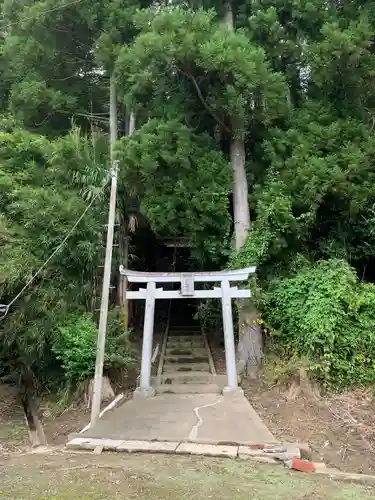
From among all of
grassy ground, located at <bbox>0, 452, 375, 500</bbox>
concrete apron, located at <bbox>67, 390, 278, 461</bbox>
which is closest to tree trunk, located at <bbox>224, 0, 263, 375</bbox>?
concrete apron, located at <bbox>67, 390, 278, 461</bbox>

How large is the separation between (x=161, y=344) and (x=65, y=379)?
337 centimetres

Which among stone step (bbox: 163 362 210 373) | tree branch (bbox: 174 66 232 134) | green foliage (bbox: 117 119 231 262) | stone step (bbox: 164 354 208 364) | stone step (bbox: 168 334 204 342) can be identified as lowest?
stone step (bbox: 163 362 210 373)

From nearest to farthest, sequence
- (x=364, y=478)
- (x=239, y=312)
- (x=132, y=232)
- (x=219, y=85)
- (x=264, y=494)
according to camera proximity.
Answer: (x=264, y=494) < (x=364, y=478) < (x=219, y=85) < (x=239, y=312) < (x=132, y=232)

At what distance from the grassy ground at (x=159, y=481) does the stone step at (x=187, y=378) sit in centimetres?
416

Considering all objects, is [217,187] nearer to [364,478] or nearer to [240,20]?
[240,20]

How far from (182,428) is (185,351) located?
183 inches

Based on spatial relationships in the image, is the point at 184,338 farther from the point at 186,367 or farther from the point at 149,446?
the point at 149,446

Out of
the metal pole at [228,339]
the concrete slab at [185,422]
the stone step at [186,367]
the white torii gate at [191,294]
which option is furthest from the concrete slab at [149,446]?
the stone step at [186,367]

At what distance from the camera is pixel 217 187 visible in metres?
9.94

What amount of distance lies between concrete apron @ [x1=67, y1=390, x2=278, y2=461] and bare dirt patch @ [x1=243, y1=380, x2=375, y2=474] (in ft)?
1.52

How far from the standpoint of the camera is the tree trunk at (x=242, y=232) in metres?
10.3

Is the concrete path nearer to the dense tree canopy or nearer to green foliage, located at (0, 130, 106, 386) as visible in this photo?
the dense tree canopy

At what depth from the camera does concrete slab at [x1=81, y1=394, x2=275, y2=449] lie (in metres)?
→ 6.86

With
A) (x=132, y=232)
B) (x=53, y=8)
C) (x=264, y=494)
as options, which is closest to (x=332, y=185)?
(x=132, y=232)
